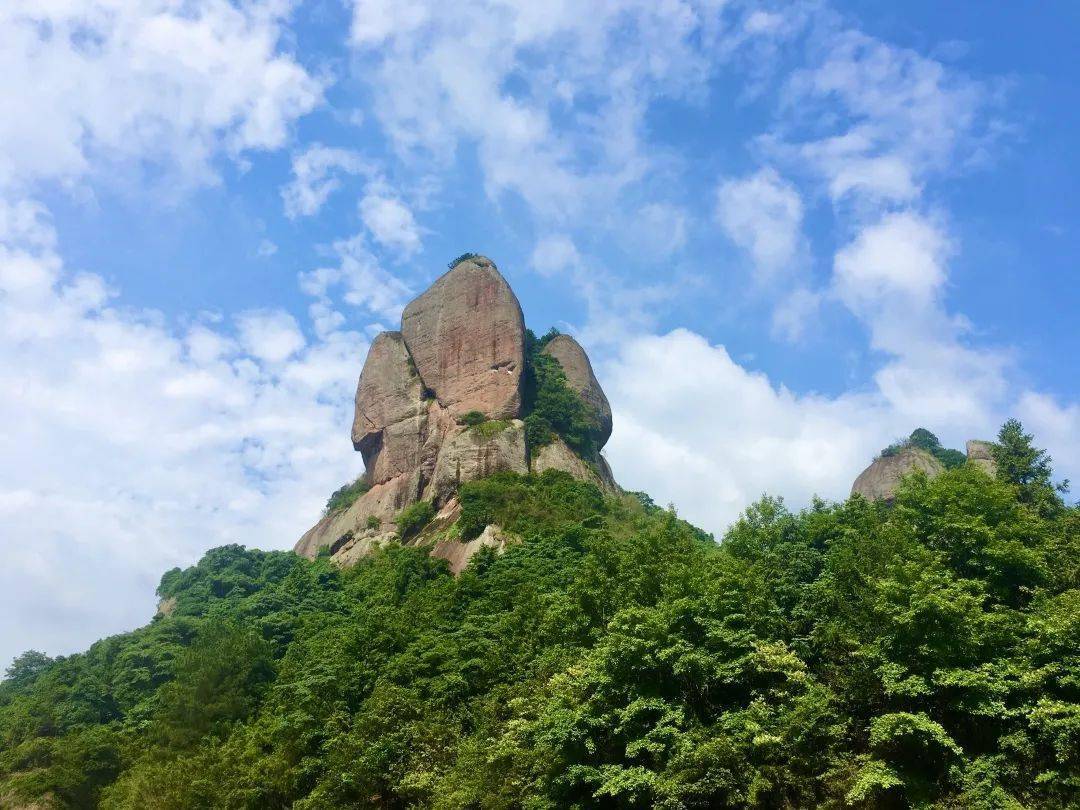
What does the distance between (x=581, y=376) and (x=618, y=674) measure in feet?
135

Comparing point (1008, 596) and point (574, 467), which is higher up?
point (574, 467)

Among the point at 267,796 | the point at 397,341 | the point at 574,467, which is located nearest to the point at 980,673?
the point at 267,796

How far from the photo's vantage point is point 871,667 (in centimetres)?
1703

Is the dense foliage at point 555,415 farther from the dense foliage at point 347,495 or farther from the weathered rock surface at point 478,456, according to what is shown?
the dense foliage at point 347,495

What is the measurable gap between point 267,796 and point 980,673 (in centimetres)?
1922

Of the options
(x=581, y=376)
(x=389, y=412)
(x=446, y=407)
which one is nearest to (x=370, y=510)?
(x=389, y=412)

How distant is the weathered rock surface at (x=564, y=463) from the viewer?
4991cm

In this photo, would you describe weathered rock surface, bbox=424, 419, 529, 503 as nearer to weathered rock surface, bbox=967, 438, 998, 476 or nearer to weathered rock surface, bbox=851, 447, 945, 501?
weathered rock surface, bbox=851, 447, 945, 501

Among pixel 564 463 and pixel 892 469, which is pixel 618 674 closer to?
pixel 564 463

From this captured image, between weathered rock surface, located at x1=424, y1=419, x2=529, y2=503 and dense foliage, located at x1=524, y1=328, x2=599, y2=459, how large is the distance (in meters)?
1.92

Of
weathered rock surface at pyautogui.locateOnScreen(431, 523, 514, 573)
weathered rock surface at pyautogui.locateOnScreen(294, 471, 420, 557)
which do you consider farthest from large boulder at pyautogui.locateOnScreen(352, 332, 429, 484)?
weathered rock surface at pyautogui.locateOnScreen(431, 523, 514, 573)

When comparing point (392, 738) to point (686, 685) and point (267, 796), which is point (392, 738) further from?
point (686, 685)

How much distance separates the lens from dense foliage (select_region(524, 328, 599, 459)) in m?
51.9

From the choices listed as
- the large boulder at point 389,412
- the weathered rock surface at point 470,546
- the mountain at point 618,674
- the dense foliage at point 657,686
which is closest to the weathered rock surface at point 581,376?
the large boulder at point 389,412
